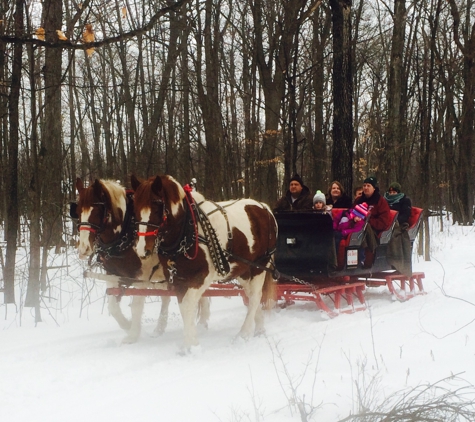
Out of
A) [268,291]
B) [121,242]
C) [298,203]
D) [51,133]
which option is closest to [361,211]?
[298,203]

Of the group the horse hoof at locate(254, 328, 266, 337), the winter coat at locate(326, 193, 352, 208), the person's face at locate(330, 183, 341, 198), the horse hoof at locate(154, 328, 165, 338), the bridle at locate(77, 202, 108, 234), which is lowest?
the horse hoof at locate(254, 328, 266, 337)

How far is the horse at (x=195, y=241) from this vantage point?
5043 millimetres

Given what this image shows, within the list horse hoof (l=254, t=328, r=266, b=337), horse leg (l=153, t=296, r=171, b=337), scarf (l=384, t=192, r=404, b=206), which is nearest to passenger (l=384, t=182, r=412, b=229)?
scarf (l=384, t=192, r=404, b=206)

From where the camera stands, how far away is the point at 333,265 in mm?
7191

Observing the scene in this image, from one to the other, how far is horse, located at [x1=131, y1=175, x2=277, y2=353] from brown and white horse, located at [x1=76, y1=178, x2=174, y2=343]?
1.02 ft

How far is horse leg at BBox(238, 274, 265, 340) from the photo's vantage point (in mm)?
6125

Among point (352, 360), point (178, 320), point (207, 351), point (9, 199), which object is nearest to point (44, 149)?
point (9, 199)

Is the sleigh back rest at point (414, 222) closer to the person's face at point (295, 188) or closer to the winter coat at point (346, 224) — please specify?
the winter coat at point (346, 224)

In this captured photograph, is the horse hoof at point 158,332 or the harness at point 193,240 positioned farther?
A: the horse hoof at point 158,332

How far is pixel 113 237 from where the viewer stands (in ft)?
18.9

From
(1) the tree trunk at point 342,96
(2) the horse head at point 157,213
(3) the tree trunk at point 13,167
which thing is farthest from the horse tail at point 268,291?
(1) the tree trunk at point 342,96

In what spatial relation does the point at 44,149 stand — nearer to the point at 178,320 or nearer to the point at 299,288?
the point at 178,320

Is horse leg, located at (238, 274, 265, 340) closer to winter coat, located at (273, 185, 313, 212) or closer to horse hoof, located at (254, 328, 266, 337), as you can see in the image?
horse hoof, located at (254, 328, 266, 337)

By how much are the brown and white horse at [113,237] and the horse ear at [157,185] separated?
87cm
